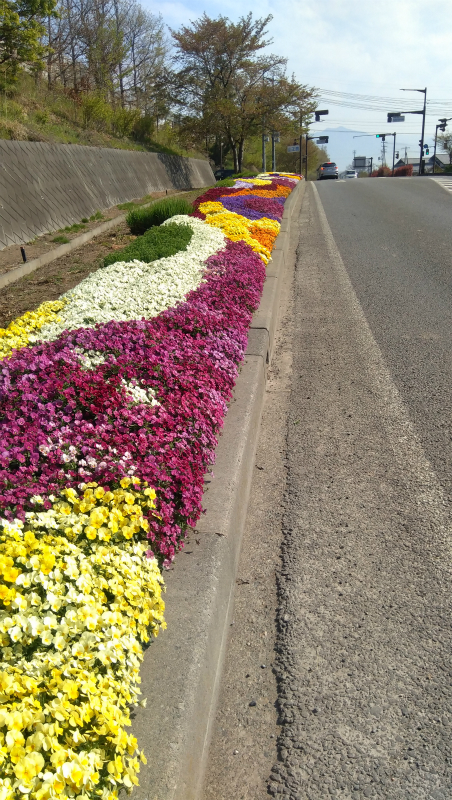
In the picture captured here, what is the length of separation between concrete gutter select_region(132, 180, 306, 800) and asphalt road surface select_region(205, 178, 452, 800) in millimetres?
156

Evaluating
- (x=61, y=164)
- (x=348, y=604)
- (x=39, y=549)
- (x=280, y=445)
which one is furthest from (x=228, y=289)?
(x=61, y=164)

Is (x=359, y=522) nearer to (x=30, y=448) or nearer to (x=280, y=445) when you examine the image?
(x=280, y=445)

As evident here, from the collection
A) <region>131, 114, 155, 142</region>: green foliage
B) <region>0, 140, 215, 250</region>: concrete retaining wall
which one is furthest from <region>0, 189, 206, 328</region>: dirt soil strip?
<region>131, 114, 155, 142</region>: green foliage

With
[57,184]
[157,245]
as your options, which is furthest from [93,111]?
[157,245]

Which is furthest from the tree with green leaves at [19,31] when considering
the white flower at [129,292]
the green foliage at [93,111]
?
the white flower at [129,292]

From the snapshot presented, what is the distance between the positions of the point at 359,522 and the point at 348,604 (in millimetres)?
656

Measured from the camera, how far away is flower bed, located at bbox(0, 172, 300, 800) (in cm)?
153

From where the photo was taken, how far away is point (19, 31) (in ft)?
50.4

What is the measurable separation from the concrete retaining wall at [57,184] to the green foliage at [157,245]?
380 centimetres

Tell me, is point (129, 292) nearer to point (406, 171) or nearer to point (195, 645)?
point (195, 645)

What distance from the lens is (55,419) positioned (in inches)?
120

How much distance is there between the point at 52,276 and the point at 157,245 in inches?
78.7

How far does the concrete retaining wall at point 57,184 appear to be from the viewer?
465 inches

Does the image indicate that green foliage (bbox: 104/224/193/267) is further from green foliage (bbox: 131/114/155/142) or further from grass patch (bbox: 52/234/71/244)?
green foliage (bbox: 131/114/155/142)
